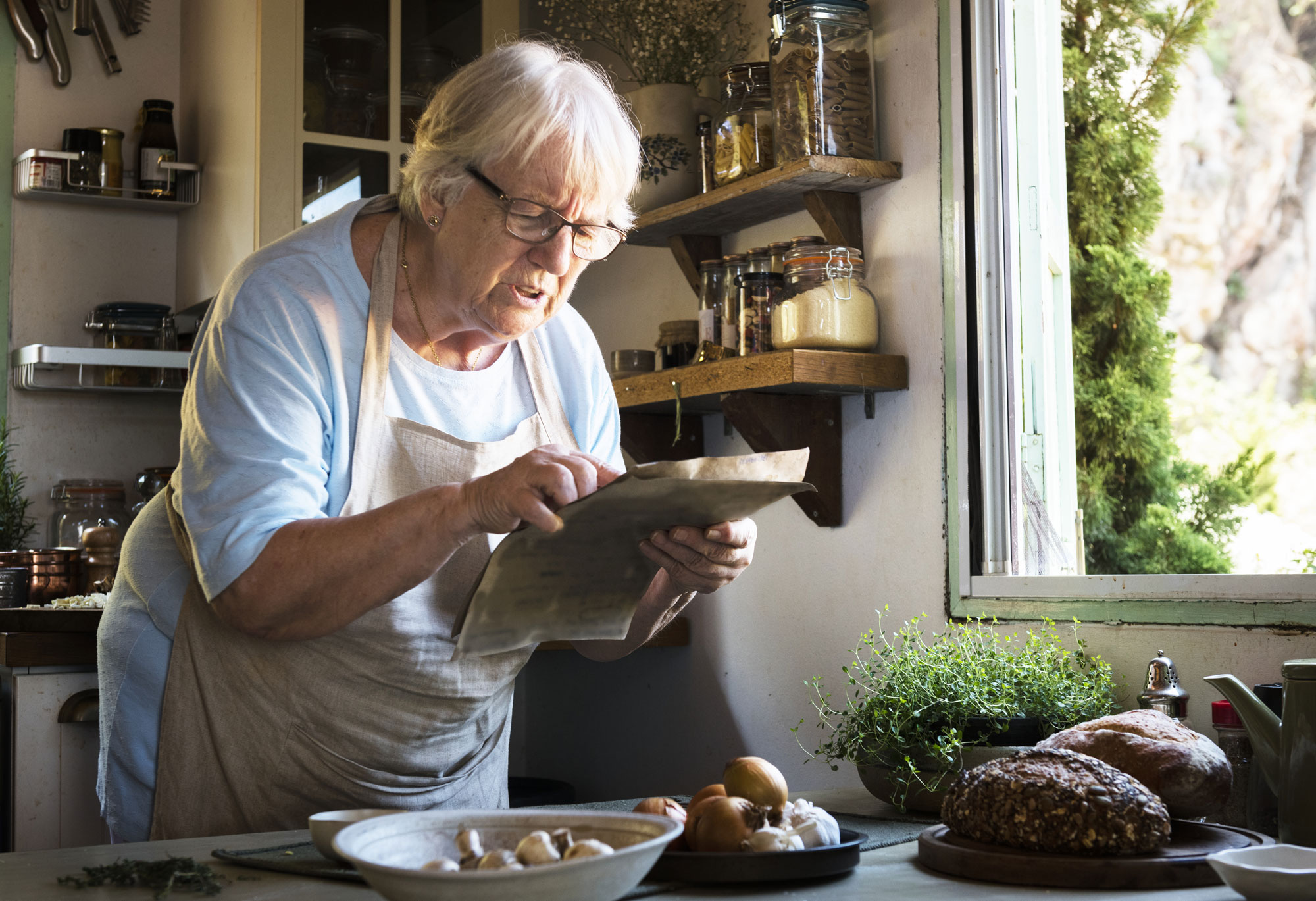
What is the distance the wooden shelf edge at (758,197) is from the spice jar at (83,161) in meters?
1.67

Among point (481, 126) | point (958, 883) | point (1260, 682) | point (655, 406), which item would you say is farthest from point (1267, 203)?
point (958, 883)

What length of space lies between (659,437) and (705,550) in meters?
1.20

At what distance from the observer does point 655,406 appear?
91.3 inches

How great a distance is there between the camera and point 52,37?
332cm

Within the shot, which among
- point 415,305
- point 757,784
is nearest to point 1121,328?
point 415,305

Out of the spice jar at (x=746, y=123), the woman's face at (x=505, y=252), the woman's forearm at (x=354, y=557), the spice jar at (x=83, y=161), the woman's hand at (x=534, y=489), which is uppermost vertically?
the spice jar at (x=83, y=161)

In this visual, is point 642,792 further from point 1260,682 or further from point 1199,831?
point 1199,831

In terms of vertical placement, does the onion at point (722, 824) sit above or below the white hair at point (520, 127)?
below

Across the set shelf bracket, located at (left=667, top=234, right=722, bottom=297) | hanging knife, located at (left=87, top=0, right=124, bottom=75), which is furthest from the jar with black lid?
shelf bracket, located at (left=667, top=234, right=722, bottom=297)

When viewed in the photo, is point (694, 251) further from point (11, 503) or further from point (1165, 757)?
point (11, 503)

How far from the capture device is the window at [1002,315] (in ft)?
5.98

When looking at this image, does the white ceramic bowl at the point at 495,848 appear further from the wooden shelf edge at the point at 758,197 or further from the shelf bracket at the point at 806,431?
the wooden shelf edge at the point at 758,197

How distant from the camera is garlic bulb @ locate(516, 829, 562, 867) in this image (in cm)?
74

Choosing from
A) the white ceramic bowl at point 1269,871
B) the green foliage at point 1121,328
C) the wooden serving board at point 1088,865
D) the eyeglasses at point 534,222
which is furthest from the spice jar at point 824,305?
the white ceramic bowl at point 1269,871
